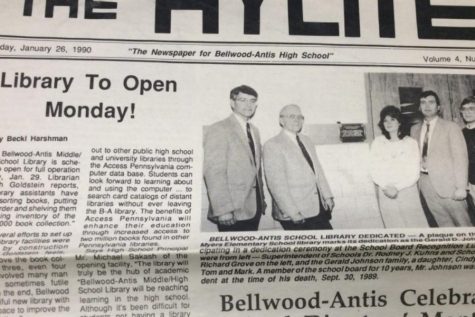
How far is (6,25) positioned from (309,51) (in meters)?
0.30

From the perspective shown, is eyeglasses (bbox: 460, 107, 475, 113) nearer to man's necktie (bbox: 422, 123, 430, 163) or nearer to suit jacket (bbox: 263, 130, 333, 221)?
man's necktie (bbox: 422, 123, 430, 163)

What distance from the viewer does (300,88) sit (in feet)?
1.49

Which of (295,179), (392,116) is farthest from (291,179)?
(392,116)

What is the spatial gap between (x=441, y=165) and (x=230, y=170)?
199mm

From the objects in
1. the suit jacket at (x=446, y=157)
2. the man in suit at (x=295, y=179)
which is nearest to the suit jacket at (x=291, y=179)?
the man in suit at (x=295, y=179)

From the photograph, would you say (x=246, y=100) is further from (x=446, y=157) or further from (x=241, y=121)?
(x=446, y=157)

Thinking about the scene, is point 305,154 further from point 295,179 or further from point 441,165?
point 441,165

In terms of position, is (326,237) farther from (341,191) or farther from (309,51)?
(309,51)

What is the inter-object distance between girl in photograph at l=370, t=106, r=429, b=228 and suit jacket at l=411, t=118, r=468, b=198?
0.05 ft

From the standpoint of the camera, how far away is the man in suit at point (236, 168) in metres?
0.43


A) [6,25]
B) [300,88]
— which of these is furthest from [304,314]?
[6,25]

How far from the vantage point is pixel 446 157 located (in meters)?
0.44

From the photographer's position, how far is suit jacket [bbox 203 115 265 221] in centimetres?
43

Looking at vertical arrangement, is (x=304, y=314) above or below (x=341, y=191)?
below
